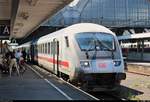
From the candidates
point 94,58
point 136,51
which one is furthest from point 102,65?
point 136,51

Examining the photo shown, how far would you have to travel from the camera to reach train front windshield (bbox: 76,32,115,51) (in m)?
19.1

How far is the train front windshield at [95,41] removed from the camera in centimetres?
1914

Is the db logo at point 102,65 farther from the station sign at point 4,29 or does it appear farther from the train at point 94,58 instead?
the station sign at point 4,29

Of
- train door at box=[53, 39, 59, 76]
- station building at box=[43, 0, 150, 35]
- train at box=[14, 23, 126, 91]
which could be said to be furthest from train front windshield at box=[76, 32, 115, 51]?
station building at box=[43, 0, 150, 35]

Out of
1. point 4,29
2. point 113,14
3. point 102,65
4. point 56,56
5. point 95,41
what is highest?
point 113,14

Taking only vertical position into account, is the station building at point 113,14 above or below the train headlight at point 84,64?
above

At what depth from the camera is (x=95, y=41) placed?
763 inches

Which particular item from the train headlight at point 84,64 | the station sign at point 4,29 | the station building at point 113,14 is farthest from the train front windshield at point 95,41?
the station building at point 113,14

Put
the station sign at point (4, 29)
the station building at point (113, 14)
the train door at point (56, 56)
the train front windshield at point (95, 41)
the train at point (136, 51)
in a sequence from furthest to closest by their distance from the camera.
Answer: the station building at point (113, 14)
the train at point (136, 51)
the station sign at point (4, 29)
the train door at point (56, 56)
the train front windshield at point (95, 41)

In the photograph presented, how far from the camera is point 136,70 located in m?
33.2

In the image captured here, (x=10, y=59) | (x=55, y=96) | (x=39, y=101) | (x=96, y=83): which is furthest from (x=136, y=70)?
(x=39, y=101)

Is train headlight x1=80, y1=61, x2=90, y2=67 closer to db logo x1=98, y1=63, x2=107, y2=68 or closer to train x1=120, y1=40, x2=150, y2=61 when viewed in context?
db logo x1=98, y1=63, x2=107, y2=68

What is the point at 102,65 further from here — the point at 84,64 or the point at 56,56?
the point at 56,56

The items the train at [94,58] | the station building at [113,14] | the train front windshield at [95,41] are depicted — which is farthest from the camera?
the station building at [113,14]
